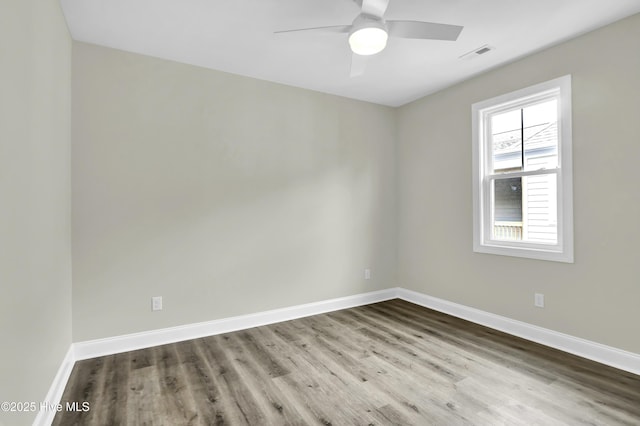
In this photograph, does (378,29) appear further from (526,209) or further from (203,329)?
(203,329)

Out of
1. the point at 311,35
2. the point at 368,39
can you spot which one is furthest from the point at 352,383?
the point at 311,35

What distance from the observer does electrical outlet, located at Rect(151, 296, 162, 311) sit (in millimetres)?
2948

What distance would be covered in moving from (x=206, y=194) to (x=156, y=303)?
1114mm

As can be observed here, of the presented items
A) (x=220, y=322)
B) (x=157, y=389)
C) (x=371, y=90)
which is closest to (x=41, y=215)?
(x=157, y=389)

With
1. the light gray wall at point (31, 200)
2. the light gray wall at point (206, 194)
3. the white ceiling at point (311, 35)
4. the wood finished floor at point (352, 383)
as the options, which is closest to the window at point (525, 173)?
the white ceiling at point (311, 35)

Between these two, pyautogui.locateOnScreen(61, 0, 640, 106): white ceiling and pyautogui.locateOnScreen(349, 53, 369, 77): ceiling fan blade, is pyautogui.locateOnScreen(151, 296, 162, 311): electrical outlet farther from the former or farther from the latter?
pyautogui.locateOnScreen(349, 53, 369, 77): ceiling fan blade

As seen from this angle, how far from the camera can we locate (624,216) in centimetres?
247

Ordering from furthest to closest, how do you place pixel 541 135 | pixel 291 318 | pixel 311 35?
pixel 291 318, pixel 541 135, pixel 311 35

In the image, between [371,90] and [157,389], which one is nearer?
[157,389]

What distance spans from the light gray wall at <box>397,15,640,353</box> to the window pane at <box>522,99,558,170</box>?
0.69 ft

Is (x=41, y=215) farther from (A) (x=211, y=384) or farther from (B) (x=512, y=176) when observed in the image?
(B) (x=512, y=176)

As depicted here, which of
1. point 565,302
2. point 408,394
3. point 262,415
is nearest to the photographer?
point 262,415

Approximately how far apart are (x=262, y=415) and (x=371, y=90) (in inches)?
138

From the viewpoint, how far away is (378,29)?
197 cm
